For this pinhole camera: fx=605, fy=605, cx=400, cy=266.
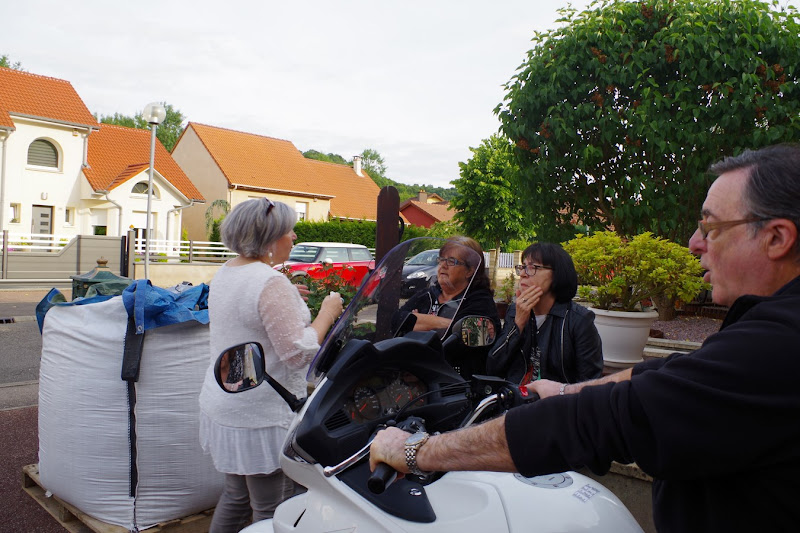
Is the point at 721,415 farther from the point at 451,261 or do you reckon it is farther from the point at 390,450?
the point at 451,261

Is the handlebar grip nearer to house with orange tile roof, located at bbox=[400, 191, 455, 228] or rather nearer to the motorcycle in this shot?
the motorcycle

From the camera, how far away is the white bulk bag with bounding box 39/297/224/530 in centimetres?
309

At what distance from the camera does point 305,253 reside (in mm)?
17391

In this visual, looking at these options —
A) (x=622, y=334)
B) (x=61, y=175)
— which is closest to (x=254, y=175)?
(x=61, y=175)

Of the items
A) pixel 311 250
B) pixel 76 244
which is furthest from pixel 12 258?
pixel 311 250

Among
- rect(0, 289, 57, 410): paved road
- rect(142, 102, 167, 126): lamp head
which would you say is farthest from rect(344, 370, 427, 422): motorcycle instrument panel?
rect(142, 102, 167, 126): lamp head

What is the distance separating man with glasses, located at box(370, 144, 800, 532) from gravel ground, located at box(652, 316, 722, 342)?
6220mm

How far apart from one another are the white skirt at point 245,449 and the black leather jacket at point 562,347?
1177mm

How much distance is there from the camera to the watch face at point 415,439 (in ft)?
4.34

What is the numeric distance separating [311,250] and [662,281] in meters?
13.3

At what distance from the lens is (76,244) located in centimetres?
1895

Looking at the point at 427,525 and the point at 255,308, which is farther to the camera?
the point at 255,308

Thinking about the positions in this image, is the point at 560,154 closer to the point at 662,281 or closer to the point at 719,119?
the point at 719,119

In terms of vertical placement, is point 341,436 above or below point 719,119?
below
